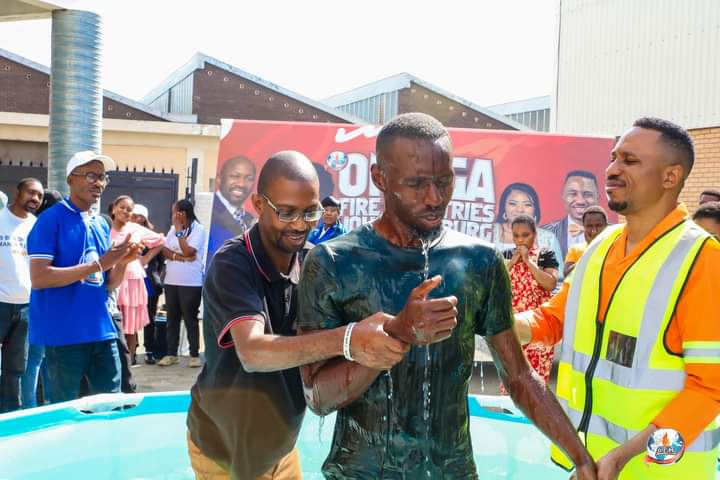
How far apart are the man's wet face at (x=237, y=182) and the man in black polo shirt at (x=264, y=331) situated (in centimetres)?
538

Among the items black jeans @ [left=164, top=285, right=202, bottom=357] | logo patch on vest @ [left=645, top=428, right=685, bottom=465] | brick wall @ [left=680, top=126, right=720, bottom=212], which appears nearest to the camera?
logo patch on vest @ [left=645, top=428, right=685, bottom=465]

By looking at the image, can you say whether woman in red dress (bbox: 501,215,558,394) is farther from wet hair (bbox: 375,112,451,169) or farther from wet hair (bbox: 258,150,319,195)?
wet hair (bbox: 375,112,451,169)

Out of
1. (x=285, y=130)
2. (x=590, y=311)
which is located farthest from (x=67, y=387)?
(x=285, y=130)

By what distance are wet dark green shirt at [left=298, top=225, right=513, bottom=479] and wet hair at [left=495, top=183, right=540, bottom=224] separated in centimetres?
644

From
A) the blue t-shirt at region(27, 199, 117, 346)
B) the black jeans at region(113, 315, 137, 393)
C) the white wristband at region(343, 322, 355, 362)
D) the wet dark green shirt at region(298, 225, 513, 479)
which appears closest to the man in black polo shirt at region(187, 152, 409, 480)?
the wet dark green shirt at region(298, 225, 513, 479)

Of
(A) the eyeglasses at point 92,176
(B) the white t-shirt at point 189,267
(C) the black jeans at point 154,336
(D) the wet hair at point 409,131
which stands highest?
(A) the eyeglasses at point 92,176

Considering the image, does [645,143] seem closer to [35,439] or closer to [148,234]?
[35,439]

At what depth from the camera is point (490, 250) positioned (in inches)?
78.9

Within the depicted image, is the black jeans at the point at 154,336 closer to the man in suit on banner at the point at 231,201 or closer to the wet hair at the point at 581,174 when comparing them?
the man in suit on banner at the point at 231,201

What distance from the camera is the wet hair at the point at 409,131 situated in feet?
6.15

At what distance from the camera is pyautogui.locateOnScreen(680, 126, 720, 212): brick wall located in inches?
481

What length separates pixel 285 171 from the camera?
2.66m

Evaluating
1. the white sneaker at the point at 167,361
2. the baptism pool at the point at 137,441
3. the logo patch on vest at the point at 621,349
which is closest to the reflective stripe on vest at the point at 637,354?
the logo patch on vest at the point at 621,349

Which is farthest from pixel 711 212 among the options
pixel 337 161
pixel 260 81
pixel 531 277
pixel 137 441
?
pixel 260 81
